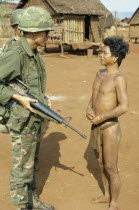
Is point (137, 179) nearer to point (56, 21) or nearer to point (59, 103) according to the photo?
point (59, 103)

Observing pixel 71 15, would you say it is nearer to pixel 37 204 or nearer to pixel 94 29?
pixel 94 29

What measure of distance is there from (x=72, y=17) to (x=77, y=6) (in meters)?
0.95

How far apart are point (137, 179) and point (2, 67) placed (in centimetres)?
259

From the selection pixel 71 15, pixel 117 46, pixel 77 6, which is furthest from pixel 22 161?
pixel 77 6

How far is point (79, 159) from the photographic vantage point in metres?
4.42

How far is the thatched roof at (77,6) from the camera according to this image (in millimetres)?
16923

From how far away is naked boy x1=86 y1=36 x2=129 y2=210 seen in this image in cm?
279

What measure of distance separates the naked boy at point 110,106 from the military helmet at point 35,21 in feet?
2.25

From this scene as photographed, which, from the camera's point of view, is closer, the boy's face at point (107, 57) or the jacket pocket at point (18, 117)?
the jacket pocket at point (18, 117)

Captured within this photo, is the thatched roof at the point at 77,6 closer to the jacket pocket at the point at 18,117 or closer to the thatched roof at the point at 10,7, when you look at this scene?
the thatched roof at the point at 10,7

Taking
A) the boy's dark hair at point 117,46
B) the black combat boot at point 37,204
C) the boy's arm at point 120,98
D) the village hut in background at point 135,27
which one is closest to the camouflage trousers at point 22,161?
the black combat boot at point 37,204

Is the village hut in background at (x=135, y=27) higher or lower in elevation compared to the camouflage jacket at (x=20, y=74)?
higher

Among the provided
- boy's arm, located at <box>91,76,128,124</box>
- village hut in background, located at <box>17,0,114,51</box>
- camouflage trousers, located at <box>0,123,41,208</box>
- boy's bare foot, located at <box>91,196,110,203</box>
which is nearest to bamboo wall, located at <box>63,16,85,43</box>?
village hut in background, located at <box>17,0,114,51</box>

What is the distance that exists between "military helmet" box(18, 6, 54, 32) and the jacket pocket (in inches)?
30.8
